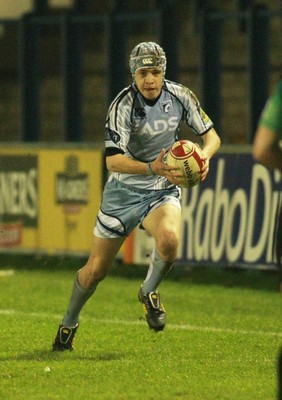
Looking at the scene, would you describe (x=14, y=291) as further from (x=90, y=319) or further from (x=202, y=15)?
(x=202, y=15)

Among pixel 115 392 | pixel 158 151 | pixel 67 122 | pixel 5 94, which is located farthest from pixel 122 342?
pixel 5 94

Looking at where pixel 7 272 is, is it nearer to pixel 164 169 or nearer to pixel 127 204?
pixel 127 204

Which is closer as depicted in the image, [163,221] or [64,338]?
[163,221]

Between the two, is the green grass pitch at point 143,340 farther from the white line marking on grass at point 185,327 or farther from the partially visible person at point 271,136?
the partially visible person at point 271,136

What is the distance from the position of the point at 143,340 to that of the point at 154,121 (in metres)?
1.76

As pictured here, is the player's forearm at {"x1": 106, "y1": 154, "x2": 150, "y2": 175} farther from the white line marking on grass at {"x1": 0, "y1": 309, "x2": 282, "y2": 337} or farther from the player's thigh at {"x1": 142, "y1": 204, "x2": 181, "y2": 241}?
the white line marking on grass at {"x1": 0, "y1": 309, "x2": 282, "y2": 337}

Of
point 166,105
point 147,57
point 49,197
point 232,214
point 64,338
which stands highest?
point 147,57

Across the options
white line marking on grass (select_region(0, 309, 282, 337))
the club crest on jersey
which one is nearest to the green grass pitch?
white line marking on grass (select_region(0, 309, 282, 337))

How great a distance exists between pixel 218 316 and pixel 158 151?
289 centimetres

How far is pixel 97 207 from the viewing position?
51.3ft

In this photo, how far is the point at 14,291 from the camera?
45.4ft

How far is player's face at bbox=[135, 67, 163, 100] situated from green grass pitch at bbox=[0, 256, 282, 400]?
182 cm

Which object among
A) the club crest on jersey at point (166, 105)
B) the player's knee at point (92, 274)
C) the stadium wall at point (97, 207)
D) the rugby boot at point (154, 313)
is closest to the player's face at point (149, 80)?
the club crest on jersey at point (166, 105)

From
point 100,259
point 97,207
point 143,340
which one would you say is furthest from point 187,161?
point 97,207
